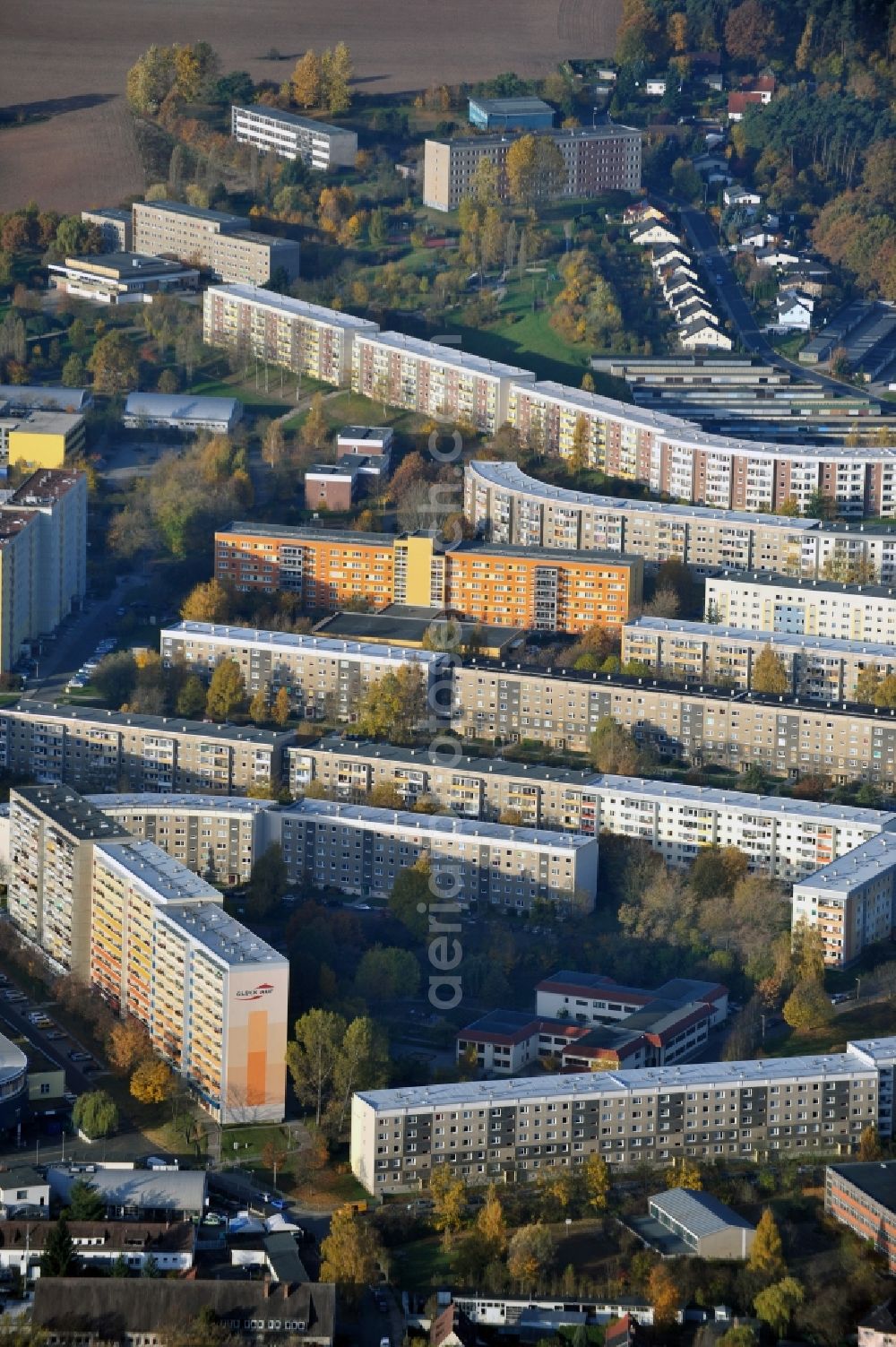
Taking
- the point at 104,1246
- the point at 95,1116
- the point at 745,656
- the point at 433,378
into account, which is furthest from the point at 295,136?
the point at 104,1246

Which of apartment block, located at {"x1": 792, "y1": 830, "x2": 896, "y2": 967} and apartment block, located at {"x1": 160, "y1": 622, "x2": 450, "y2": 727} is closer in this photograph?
apartment block, located at {"x1": 792, "y1": 830, "x2": 896, "y2": 967}

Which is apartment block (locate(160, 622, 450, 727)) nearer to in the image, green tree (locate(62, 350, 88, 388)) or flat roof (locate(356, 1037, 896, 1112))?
green tree (locate(62, 350, 88, 388))

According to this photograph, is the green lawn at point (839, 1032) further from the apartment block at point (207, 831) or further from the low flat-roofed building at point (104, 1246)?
the low flat-roofed building at point (104, 1246)

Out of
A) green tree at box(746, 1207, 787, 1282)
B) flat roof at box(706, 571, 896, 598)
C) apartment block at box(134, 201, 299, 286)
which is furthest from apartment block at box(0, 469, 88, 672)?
green tree at box(746, 1207, 787, 1282)

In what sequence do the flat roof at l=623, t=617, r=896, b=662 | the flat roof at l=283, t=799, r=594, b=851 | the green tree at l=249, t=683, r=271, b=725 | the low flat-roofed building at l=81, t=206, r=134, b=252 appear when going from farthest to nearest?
the low flat-roofed building at l=81, t=206, r=134, b=252
the flat roof at l=623, t=617, r=896, b=662
the green tree at l=249, t=683, r=271, b=725
the flat roof at l=283, t=799, r=594, b=851

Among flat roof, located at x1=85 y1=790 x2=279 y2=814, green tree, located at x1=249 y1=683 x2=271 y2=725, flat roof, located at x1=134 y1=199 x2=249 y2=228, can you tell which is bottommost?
flat roof, located at x1=85 y1=790 x2=279 y2=814

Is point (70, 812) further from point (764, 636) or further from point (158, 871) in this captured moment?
point (764, 636)
